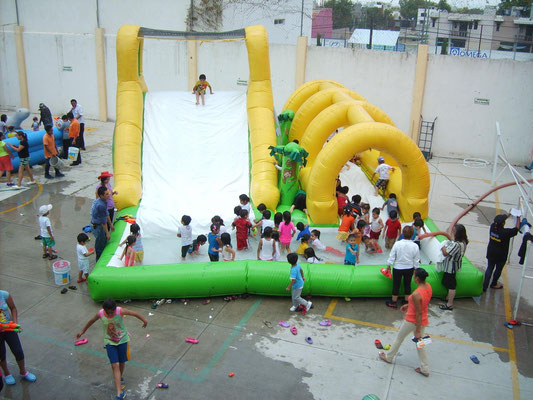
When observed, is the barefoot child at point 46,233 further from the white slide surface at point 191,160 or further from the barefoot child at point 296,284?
the barefoot child at point 296,284

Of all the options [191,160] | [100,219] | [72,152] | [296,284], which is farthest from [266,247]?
[72,152]

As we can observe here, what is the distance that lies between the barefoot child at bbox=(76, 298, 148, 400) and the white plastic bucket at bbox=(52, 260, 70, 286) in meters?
2.70

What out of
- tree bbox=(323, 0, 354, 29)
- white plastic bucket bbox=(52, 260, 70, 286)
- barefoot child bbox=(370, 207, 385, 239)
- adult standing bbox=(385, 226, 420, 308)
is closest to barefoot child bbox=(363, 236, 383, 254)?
barefoot child bbox=(370, 207, 385, 239)

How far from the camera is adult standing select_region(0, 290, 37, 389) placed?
5.63 meters

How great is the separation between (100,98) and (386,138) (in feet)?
50.5

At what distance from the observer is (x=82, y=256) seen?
26.6 ft

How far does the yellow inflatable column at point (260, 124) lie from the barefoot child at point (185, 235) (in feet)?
6.58

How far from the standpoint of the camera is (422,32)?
17.9 m

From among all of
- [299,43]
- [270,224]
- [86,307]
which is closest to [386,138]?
[270,224]

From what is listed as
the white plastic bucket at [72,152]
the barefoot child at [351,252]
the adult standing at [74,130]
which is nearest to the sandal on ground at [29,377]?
the barefoot child at [351,252]

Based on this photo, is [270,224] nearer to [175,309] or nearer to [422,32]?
[175,309]

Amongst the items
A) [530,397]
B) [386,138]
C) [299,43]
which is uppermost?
[299,43]

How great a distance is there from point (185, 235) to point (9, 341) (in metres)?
3.40

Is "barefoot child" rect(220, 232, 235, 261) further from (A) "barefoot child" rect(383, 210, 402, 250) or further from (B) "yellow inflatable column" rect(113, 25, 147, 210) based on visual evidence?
(A) "barefoot child" rect(383, 210, 402, 250)
